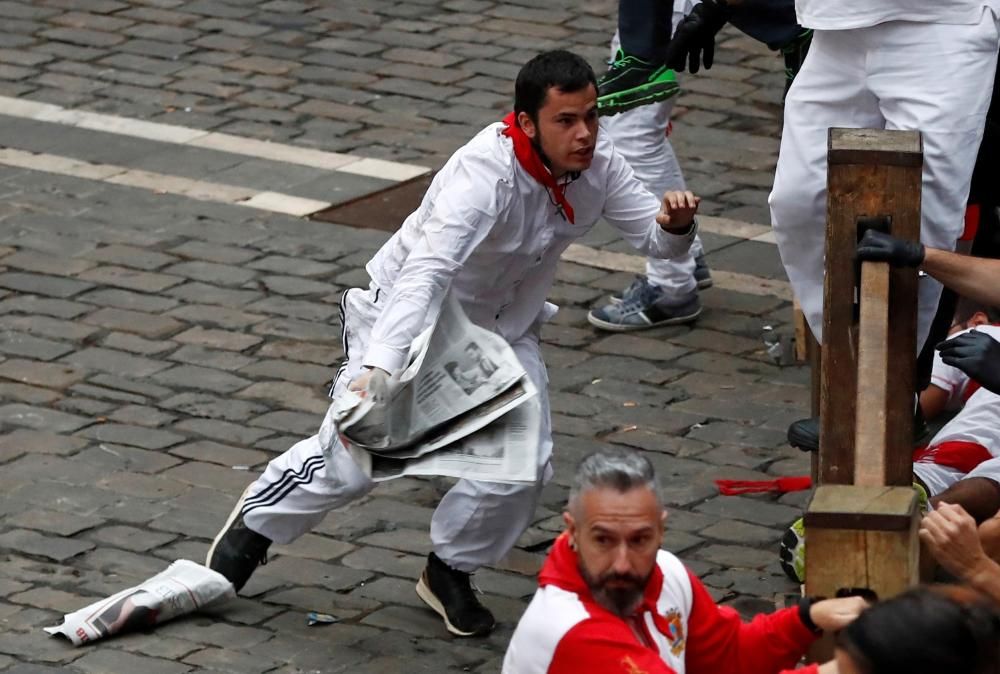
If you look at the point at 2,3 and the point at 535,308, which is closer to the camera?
the point at 535,308

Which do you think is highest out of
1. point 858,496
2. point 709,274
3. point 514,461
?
point 858,496

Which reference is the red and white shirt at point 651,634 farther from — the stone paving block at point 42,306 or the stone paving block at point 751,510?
the stone paving block at point 42,306

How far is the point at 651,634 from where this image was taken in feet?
13.6

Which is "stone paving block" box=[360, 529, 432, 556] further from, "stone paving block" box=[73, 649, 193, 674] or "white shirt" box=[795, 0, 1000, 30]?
"white shirt" box=[795, 0, 1000, 30]

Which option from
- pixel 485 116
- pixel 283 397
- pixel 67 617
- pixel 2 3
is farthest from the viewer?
pixel 2 3

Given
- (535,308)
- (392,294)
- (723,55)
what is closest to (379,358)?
(392,294)

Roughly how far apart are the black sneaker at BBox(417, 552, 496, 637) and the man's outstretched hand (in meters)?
1.22

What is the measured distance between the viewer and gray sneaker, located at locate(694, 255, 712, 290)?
8617 millimetres

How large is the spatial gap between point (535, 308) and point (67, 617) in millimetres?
1667

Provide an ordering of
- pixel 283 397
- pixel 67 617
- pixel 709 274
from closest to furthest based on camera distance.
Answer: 1. pixel 67 617
2. pixel 283 397
3. pixel 709 274

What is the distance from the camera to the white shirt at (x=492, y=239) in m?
5.63

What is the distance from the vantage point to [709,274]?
870 cm

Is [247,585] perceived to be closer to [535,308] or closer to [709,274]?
[535,308]

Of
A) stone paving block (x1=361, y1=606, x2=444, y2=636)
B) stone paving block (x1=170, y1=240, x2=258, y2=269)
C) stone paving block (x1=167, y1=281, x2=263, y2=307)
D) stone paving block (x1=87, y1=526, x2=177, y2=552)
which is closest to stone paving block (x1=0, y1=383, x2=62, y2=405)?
stone paving block (x1=167, y1=281, x2=263, y2=307)
